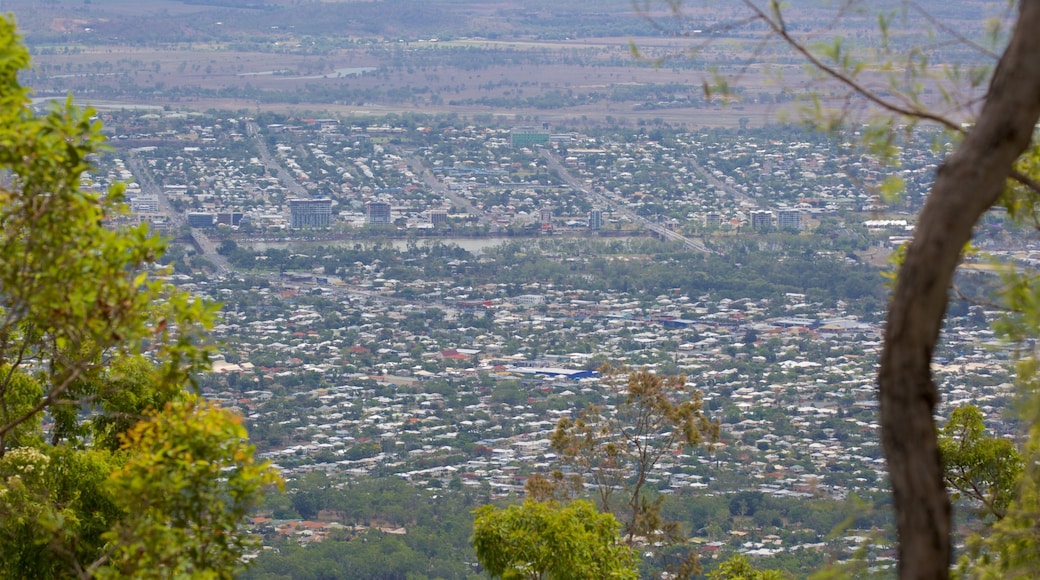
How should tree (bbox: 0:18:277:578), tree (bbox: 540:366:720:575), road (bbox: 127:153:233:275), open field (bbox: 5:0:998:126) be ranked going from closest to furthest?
tree (bbox: 0:18:277:578) < tree (bbox: 540:366:720:575) < road (bbox: 127:153:233:275) < open field (bbox: 5:0:998:126)

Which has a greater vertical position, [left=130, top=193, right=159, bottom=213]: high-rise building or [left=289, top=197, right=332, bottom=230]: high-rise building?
[left=130, top=193, right=159, bottom=213]: high-rise building

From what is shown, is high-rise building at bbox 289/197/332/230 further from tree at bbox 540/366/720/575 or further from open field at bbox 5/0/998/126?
tree at bbox 540/366/720/575

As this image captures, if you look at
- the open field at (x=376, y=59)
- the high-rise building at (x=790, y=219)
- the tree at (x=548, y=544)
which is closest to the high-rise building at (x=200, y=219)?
the open field at (x=376, y=59)

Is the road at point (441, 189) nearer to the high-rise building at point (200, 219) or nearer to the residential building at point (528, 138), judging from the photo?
the residential building at point (528, 138)

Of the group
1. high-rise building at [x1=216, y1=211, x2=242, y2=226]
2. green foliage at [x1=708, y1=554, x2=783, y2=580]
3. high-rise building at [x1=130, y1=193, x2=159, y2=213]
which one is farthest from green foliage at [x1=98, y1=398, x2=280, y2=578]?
high-rise building at [x1=216, y1=211, x2=242, y2=226]

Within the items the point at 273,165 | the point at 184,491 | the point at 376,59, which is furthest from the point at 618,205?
the point at 184,491

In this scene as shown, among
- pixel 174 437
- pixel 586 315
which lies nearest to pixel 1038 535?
pixel 174 437
